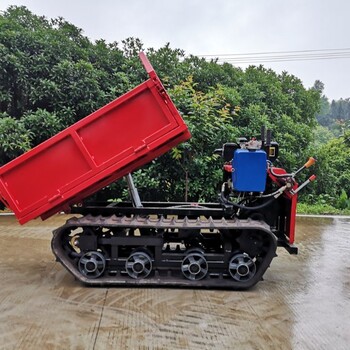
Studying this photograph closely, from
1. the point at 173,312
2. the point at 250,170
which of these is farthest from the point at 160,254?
the point at 250,170

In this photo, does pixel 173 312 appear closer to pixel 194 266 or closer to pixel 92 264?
pixel 194 266

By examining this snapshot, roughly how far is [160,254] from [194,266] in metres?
0.41

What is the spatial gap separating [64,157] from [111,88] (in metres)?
6.02

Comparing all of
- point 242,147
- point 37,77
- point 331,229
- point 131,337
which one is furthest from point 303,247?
point 37,77

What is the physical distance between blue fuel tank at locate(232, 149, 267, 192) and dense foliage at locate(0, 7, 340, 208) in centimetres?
392

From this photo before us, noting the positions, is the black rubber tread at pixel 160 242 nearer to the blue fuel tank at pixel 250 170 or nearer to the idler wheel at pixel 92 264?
the idler wheel at pixel 92 264

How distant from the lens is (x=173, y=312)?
3938 mm

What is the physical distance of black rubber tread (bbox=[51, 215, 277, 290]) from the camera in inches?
179

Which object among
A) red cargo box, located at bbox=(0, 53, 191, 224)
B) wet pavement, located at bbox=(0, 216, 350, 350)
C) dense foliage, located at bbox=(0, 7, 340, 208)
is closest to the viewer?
wet pavement, located at bbox=(0, 216, 350, 350)

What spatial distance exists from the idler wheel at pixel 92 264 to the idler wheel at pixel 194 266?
916 mm

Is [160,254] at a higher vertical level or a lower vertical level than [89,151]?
lower

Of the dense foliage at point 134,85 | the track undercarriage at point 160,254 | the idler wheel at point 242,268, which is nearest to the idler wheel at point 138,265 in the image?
the track undercarriage at point 160,254

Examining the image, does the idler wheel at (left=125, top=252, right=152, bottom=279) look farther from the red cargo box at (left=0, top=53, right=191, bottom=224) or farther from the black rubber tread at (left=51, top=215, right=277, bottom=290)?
the red cargo box at (left=0, top=53, right=191, bottom=224)

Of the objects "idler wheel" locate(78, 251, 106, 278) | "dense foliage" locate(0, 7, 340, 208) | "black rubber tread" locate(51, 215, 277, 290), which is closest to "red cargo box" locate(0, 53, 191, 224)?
"black rubber tread" locate(51, 215, 277, 290)
